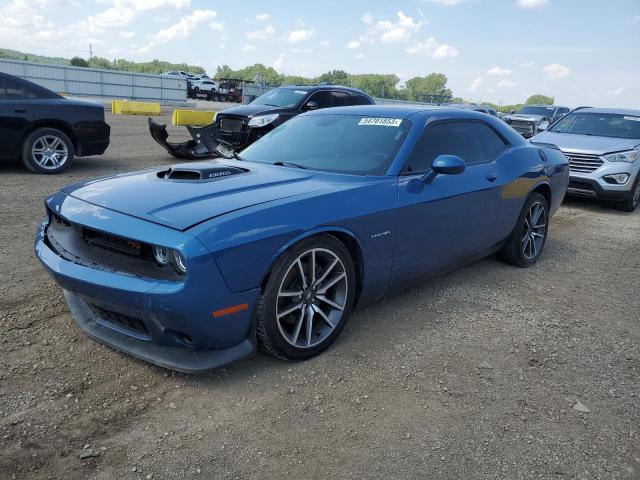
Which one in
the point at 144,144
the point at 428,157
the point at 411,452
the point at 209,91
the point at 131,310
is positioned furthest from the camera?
the point at 209,91

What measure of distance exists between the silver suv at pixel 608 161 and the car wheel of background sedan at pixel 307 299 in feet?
21.5

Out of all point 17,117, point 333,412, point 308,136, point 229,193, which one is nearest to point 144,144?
point 17,117

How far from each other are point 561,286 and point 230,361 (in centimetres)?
334

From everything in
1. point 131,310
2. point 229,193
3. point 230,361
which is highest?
point 229,193

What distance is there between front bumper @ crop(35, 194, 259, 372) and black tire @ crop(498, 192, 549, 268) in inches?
122

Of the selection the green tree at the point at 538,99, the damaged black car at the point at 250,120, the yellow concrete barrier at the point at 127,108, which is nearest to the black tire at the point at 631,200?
the damaged black car at the point at 250,120

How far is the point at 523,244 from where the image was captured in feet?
17.0

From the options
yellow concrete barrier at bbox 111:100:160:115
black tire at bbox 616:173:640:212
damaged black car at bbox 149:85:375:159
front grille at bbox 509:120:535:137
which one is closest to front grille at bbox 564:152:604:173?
black tire at bbox 616:173:640:212

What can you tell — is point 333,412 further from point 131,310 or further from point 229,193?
point 229,193

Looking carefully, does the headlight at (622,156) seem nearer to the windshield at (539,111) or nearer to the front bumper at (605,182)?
the front bumper at (605,182)

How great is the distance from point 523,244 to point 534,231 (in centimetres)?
28

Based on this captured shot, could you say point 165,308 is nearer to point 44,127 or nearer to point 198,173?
point 198,173

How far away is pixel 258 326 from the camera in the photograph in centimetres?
295

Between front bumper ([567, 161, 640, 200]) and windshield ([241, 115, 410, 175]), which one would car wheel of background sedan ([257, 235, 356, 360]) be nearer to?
windshield ([241, 115, 410, 175])
